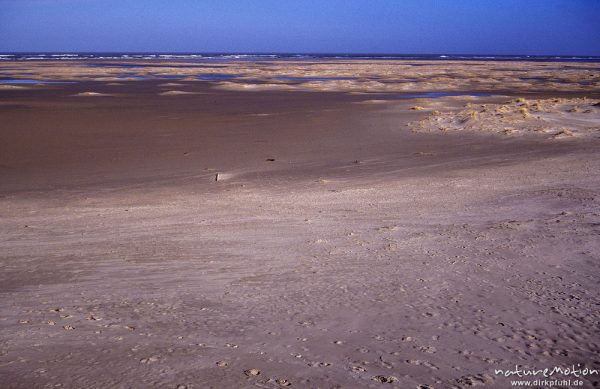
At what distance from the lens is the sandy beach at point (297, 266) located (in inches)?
183

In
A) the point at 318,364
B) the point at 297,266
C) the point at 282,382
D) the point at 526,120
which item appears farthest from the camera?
the point at 526,120

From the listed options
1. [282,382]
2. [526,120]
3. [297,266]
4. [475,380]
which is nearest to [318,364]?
[282,382]

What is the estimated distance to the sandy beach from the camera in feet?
15.3

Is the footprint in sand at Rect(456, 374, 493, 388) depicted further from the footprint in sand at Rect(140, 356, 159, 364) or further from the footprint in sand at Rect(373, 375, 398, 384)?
the footprint in sand at Rect(140, 356, 159, 364)

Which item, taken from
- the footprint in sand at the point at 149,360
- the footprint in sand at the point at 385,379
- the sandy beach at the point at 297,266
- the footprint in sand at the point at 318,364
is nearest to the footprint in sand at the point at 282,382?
the sandy beach at the point at 297,266

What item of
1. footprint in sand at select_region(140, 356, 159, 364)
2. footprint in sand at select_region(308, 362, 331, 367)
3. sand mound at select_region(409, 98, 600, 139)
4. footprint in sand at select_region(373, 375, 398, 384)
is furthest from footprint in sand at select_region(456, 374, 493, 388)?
sand mound at select_region(409, 98, 600, 139)

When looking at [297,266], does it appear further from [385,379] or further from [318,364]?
[385,379]

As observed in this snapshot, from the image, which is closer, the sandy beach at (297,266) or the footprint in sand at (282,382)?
the footprint in sand at (282,382)

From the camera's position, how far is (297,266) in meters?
7.00

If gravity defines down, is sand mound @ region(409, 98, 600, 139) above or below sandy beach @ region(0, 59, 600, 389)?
above

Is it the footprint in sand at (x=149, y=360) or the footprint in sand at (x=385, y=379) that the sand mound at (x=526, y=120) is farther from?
the footprint in sand at (x=149, y=360)

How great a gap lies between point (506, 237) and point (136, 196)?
7.07 m

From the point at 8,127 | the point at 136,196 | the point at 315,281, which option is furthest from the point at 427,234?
the point at 8,127

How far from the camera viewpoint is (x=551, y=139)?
18203 mm
